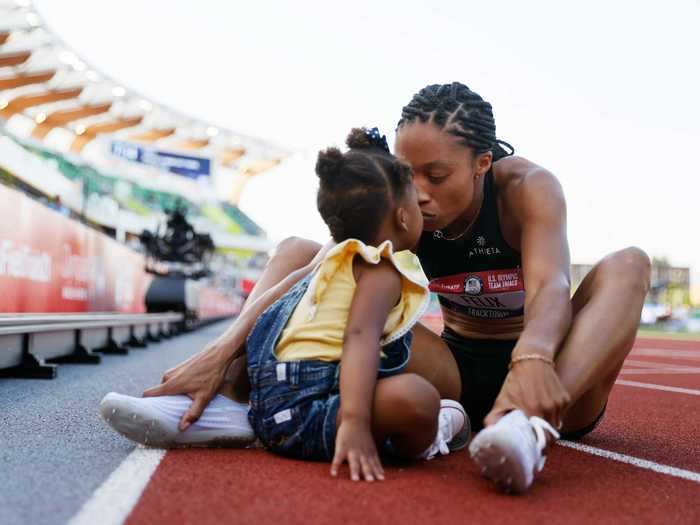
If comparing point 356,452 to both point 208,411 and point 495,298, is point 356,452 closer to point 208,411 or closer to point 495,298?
point 208,411

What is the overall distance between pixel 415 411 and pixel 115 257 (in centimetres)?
1057

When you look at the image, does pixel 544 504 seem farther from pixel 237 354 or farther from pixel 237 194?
pixel 237 194

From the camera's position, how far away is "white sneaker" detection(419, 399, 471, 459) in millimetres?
2352

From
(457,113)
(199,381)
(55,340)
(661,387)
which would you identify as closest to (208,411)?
(199,381)

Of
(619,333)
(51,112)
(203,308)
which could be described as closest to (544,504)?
(619,333)

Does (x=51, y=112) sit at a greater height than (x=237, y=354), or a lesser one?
greater

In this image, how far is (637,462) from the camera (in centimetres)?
A: 248

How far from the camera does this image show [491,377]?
291 cm

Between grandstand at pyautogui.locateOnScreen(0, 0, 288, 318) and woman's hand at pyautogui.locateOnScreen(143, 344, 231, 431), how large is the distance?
4869mm

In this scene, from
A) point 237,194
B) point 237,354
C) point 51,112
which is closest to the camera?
point 237,354

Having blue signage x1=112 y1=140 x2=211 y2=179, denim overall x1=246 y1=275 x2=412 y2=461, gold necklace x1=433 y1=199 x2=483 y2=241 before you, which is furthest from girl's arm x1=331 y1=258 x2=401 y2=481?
blue signage x1=112 y1=140 x2=211 y2=179

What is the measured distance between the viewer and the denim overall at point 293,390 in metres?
2.11

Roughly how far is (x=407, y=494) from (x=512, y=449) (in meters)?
0.29

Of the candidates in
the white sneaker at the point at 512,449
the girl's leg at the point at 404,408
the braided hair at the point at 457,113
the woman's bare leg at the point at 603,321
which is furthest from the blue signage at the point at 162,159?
the white sneaker at the point at 512,449
